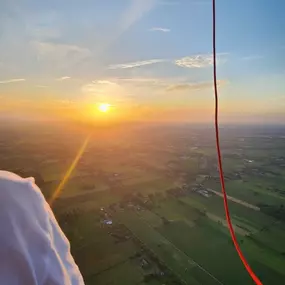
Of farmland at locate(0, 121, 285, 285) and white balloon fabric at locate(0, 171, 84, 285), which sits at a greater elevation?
white balloon fabric at locate(0, 171, 84, 285)

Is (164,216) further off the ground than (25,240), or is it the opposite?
(25,240)

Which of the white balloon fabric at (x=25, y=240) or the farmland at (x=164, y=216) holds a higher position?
the white balloon fabric at (x=25, y=240)

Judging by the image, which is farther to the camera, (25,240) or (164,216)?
(164,216)

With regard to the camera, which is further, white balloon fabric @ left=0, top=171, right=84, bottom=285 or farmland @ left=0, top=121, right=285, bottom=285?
farmland @ left=0, top=121, right=285, bottom=285

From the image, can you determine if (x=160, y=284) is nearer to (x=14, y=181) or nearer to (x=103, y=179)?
(x=14, y=181)

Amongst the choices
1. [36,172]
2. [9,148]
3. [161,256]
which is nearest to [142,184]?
[36,172]
